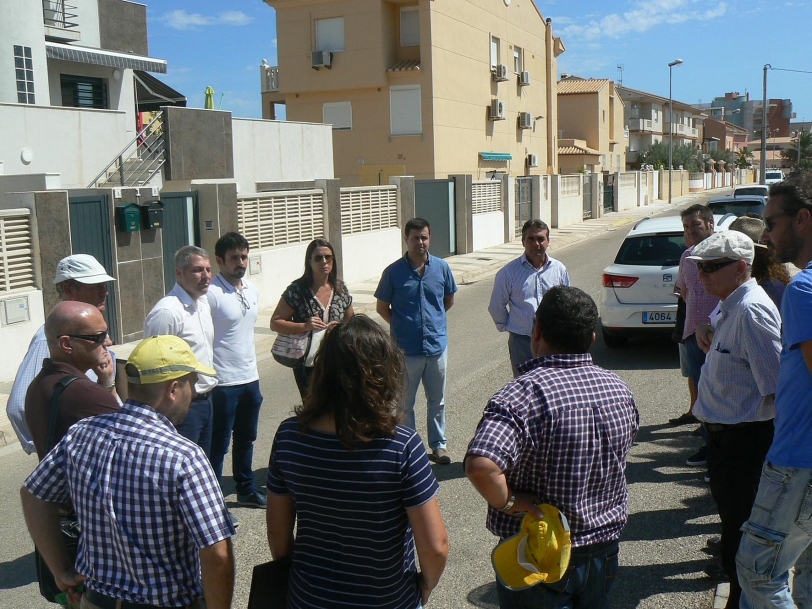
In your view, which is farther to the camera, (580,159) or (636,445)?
(580,159)

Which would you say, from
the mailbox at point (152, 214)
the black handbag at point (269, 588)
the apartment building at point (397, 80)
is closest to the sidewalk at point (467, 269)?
the mailbox at point (152, 214)

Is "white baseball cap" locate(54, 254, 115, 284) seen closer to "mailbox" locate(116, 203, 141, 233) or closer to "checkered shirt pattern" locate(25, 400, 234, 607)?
"checkered shirt pattern" locate(25, 400, 234, 607)

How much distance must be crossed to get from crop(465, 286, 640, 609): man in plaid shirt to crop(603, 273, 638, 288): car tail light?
724 cm

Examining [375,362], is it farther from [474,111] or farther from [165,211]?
[474,111]

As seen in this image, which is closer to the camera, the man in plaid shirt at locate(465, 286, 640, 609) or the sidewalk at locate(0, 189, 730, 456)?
the man in plaid shirt at locate(465, 286, 640, 609)

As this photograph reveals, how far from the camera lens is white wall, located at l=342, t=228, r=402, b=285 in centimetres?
1788

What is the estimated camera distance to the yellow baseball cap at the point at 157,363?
8.45 ft

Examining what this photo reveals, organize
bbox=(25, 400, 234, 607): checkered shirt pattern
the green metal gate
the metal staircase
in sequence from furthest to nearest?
the metal staircase, the green metal gate, bbox=(25, 400, 234, 607): checkered shirt pattern

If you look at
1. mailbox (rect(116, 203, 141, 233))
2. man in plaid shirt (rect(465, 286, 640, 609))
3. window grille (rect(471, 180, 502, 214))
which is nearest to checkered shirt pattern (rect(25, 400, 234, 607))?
man in plaid shirt (rect(465, 286, 640, 609))

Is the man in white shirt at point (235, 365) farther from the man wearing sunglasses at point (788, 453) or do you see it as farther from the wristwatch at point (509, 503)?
the man wearing sunglasses at point (788, 453)

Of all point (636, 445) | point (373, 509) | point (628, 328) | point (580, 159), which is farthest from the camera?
point (580, 159)

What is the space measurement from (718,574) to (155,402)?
10.8 ft

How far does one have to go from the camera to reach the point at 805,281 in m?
2.88

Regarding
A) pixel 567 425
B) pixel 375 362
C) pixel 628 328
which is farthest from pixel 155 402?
pixel 628 328
